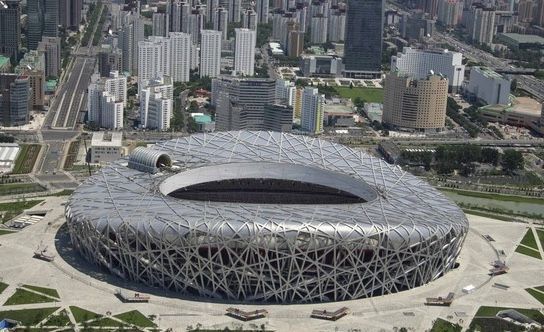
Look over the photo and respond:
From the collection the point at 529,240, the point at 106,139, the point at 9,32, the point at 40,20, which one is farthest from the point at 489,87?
the point at 9,32

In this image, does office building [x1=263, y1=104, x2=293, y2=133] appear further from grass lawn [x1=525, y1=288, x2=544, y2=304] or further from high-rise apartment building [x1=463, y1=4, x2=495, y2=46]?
high-rise apartment building [x1=463, y1=4, x2=495, y2=46]

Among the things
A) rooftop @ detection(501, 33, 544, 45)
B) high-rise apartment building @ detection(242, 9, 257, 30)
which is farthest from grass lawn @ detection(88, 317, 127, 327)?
rooftop @ detection(501, 33, 544, 45)

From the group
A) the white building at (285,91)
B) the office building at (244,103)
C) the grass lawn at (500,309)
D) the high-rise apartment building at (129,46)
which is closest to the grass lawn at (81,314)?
the grass lawn at (500,309)

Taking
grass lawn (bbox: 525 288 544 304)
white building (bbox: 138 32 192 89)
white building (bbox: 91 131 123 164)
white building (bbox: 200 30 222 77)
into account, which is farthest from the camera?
white building (bbox: 200 30 222 77)

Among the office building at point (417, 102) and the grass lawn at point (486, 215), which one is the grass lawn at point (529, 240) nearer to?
the grass lawn at point (486, 215)

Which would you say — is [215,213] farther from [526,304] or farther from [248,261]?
[526,304]
